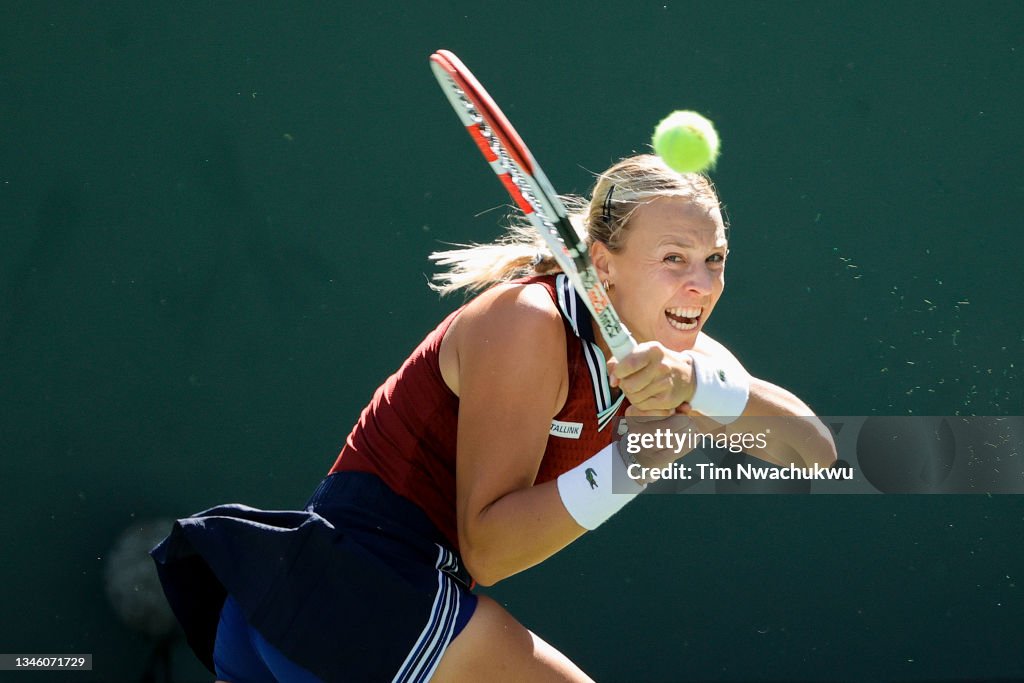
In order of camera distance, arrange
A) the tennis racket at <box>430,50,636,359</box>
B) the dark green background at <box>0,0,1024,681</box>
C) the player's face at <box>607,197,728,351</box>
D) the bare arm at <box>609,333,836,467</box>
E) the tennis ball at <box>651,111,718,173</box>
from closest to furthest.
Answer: the bare arm at <box>609,333,836,467</box>, the tennis racket at <box>430,50,636,359</box>, the tennis ball at <box>651,111,718,173</box>, the player's face at <box>607,197,728,351</box>, the dark green background at <box>0,0,1024,681</box>

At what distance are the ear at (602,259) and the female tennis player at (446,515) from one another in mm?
176

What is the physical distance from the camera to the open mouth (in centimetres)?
229

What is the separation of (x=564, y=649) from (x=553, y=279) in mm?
1727

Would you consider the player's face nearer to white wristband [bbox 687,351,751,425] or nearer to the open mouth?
the open mouth

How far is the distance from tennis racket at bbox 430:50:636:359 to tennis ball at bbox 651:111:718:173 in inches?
9.3

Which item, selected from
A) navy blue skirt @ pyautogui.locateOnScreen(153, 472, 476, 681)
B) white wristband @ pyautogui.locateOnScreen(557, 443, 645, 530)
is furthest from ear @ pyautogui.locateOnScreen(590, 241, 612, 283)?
navy blue skirt @ pyautogui.locateOnScreen(153, 472, 476, 681)

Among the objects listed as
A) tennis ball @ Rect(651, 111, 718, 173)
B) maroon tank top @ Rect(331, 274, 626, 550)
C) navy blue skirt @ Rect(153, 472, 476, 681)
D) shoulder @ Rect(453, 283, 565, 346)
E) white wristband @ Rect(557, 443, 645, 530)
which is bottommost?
navy blue skirt @ Rect(153, 472, 476, 681)

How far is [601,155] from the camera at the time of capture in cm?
348

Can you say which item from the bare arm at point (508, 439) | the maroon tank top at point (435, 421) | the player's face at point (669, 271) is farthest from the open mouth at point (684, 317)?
the bare arm at point (508, 439)

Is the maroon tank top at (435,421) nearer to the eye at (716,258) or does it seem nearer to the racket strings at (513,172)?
the racket strings at (513,172)

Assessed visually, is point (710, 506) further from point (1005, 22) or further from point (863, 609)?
point (1005, 22)

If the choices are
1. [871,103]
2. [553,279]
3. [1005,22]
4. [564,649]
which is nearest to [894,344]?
[871,103]

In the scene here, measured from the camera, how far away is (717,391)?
2064 mm

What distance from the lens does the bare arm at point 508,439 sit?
1.97 metres
